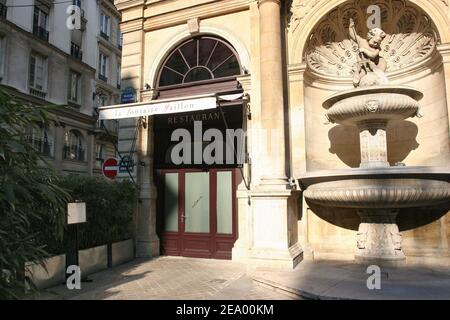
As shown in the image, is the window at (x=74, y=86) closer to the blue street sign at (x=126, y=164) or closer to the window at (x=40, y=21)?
the window at (x=40, y=21)

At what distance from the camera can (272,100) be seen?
7.35 m

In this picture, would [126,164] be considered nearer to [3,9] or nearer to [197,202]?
[197,202]

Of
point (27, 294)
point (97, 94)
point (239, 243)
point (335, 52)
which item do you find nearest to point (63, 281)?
point (27, 294)

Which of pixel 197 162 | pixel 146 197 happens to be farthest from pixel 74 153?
pixel 197 162

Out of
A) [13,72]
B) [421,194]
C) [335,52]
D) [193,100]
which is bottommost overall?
[421,194]

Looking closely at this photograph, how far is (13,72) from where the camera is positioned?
65.0 feet

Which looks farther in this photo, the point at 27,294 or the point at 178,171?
the point at 178,171

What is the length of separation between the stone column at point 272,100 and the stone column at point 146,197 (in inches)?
130

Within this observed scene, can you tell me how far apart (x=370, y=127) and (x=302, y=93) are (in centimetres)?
174

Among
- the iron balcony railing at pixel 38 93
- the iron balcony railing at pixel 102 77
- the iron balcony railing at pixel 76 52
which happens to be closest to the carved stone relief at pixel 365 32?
the iron balcony railing at pixel 38 93

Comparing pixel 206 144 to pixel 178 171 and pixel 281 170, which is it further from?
pixel 281 170

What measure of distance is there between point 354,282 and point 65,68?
922 inches

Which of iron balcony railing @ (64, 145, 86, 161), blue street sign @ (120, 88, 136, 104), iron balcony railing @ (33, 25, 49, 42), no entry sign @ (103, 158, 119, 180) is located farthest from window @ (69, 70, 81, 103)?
no entry sign @ (103, 158, 119, 180)

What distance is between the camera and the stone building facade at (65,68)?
65.8 feet
